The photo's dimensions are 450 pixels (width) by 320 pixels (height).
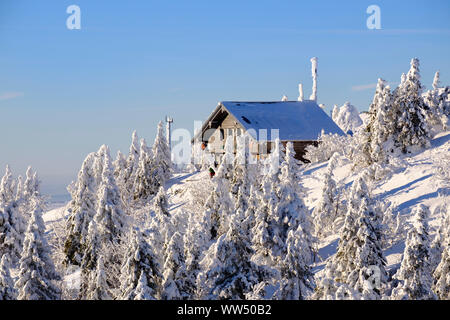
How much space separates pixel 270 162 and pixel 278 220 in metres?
3.59

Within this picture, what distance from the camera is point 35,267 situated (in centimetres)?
2348

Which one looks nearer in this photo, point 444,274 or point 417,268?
point 417,268

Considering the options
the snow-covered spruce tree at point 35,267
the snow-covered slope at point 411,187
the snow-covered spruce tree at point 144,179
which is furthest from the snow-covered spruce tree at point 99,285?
the snow-covered spruce tree at point 144,179

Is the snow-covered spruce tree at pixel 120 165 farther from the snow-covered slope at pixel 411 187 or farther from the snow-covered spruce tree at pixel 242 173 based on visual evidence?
the snow-covered slope at pixel 411 187

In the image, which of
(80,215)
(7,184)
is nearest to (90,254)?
(80,215)

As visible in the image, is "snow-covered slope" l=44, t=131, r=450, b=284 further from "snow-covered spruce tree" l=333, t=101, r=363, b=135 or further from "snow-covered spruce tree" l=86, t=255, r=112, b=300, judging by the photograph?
"snow-covered spruce tree" l=333, t=101, r=363, b=135

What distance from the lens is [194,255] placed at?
73.2ft

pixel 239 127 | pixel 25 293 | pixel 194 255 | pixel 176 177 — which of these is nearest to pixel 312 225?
pixel 194 255

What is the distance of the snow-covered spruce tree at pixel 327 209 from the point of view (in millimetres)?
30500

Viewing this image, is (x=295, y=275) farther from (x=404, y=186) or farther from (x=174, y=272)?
(x=404, y=186)

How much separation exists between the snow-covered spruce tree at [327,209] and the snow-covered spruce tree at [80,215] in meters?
14.8

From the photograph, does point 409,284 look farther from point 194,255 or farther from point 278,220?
point 278,220

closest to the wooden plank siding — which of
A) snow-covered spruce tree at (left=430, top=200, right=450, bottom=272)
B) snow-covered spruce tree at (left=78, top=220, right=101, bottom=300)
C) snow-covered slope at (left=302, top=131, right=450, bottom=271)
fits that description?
snow-covered slope at (left=302, top=131, right=450, bottom=271)

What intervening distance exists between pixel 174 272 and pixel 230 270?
8.19ft
